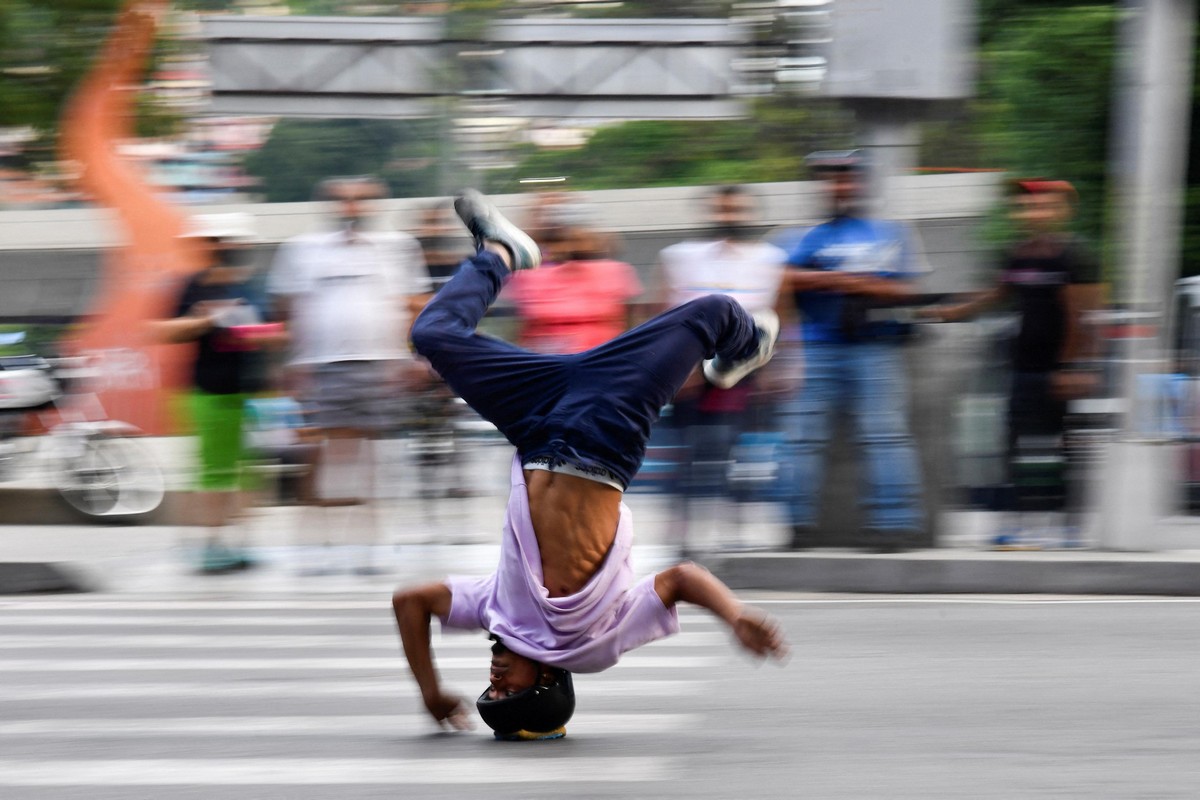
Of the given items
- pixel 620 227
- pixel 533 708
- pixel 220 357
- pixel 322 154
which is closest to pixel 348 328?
pixel 220 357

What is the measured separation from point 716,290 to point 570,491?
173 inches

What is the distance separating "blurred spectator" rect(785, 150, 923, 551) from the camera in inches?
360

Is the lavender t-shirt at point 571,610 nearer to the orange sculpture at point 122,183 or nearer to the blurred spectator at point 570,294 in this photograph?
the blurred spectator at point 570,294

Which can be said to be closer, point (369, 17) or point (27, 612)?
point (27, 612)

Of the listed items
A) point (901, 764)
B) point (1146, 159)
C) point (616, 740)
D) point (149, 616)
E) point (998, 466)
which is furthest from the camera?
point (998, 466)

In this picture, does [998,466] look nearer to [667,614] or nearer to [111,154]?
[667,614]

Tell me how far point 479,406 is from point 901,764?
1.55 meters

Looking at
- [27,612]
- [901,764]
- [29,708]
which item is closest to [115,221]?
[27,612]

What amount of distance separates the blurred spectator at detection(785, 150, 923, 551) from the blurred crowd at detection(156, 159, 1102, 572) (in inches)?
0.4

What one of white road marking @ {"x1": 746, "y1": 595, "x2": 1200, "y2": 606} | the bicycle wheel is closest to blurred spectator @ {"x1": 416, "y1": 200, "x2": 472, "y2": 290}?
the bicycle wheel

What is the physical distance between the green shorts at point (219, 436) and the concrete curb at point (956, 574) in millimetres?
2657

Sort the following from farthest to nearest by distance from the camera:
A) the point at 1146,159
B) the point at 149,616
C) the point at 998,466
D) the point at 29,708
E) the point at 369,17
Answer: the point at 369,17 < the point at 998,466 < the point at 1146,159 < the point at 149,616 < the point at 29,708

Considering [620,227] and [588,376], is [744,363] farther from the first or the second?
[620,227]

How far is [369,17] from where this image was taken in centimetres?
1183
